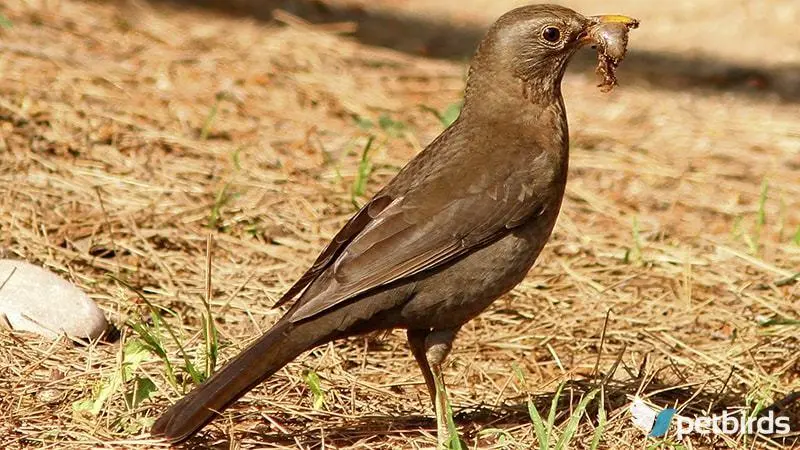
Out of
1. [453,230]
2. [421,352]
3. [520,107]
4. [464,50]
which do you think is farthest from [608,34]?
[464,50]

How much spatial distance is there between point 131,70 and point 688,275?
3.63 metres

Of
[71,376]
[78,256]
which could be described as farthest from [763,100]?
[71,376]

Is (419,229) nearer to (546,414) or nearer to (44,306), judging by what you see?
(546,414)

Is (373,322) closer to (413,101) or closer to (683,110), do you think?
(413,101)

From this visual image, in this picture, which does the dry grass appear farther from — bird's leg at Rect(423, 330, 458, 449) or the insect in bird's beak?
the insect in bird's beak

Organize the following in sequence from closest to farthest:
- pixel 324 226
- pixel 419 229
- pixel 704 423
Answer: pixel 419 229
pixel 704 423
pixel 324 226

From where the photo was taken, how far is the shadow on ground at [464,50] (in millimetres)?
8797

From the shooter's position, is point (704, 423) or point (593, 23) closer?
point (704, 423)

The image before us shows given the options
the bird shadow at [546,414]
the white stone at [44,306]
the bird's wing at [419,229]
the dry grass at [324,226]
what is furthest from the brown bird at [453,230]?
the white stone at [44,306]

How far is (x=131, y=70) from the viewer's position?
734 centimetres

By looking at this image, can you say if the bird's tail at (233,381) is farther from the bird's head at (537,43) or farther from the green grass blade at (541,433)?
the bird's head at (537,43)

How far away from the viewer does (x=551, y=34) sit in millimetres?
4414

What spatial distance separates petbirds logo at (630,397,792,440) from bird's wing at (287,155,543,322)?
2.64 ft

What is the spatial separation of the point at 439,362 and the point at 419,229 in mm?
465
